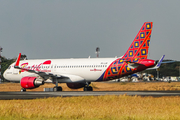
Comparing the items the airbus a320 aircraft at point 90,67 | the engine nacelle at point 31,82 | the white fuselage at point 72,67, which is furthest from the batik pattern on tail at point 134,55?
the engine nacelle at point 31,82

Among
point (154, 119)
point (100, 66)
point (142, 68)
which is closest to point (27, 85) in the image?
point (100, 66)

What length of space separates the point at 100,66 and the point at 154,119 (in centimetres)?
2820

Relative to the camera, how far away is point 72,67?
1743 inches

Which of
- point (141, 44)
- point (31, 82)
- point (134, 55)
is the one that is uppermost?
point (141, 44)

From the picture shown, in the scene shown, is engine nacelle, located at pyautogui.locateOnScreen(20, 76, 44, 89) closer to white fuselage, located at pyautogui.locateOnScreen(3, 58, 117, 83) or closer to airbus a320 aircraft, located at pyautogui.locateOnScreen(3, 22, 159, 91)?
airbus a320 aircraft, located at pyautogui.locateOnScreen(3, 22, 159, 91)

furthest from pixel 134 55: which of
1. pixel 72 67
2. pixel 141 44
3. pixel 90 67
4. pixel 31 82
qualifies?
pixel 31 82

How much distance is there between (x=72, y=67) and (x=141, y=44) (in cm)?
981

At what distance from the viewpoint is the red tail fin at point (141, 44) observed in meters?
40.8

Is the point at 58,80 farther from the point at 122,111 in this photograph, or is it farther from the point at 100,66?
the point at 122,111

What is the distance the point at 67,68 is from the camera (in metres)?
44.6

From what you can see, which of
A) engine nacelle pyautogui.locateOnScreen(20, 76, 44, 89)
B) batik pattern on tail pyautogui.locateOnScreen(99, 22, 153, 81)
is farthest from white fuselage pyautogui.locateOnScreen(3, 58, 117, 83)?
engine nacelle pyautogui.locateOnScreen(20, 76, 44, 89)

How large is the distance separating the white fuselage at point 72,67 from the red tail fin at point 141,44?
2659 mm

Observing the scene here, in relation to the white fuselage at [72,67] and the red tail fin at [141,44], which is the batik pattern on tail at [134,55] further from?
the white fuselage at [72,67]

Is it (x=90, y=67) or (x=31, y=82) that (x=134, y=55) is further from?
(x=31, y=82)
